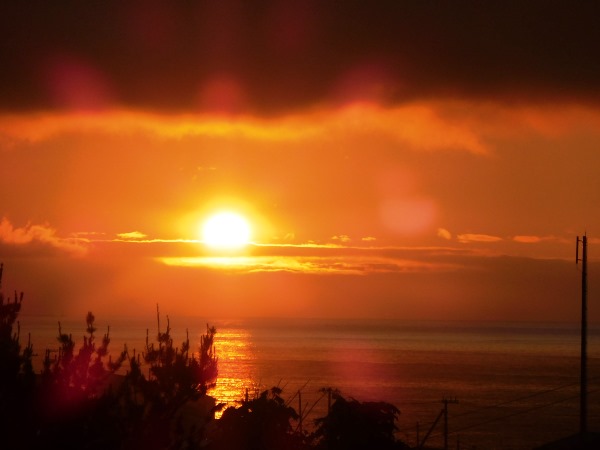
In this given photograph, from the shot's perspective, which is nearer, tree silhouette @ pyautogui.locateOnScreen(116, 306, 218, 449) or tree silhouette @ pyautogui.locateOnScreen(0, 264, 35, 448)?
tree silhouette @ pyautogui.locateOnScreen(0, 264, 35, 448)

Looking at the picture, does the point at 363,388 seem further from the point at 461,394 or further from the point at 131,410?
the point at 131,410

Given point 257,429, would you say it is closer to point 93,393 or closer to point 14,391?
point 93,393

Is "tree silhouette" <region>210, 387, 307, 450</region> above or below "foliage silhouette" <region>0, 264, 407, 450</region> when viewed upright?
below

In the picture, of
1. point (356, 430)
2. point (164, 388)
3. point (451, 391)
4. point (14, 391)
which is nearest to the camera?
point (14, 391)

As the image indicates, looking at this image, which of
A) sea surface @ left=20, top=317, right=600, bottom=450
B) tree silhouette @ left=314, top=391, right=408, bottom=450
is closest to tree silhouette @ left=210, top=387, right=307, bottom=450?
tree silhouette @ left=314, top=391, right=408, bottom=450

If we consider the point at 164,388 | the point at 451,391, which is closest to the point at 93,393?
the point at 164,388

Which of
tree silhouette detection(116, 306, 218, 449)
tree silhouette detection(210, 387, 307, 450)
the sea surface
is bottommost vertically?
the sea surface

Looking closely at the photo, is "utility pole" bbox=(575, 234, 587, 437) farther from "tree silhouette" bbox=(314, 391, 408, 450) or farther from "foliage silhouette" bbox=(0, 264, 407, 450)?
"foliage silhouette" bbox=(0, 264, 407, 450)

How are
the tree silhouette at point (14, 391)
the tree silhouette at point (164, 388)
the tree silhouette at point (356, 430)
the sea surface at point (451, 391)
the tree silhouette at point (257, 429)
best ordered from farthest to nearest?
1. the sea surface at point (451, 391)
2. the tree silhouette at point (356, 430)
3. the tree silhouette at point (257, 429)
4. the tree silhouette at point (164, 388)
5. the tree silhouette at point (14, 391)

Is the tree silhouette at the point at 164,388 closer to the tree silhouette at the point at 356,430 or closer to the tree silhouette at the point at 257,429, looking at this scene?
the tree silhouette at the point at 257,429

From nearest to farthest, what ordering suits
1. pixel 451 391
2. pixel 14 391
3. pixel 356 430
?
pixel 14 391 → pixel 356 430 → pixel 451 391

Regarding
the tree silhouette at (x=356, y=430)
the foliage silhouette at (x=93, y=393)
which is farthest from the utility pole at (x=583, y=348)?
the foliage silhouette at (x=93, y=393)

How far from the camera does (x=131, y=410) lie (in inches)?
722

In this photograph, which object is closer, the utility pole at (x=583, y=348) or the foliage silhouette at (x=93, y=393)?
the foliage silhouette at (x=93, y=393)
